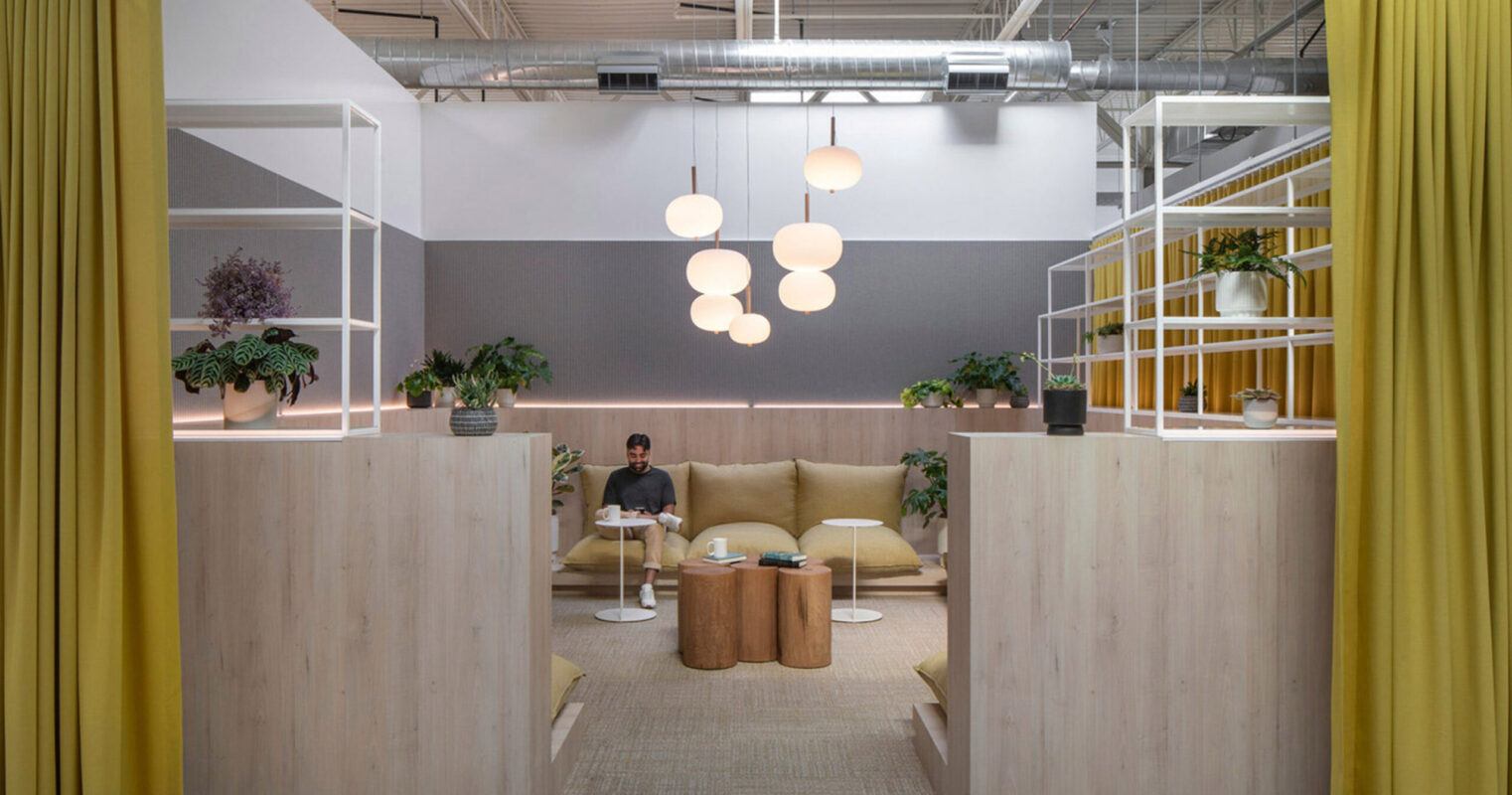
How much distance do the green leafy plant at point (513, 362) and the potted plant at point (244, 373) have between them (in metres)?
4.32

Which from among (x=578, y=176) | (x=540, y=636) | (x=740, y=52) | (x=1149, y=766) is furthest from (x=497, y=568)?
(x=578, y=176)

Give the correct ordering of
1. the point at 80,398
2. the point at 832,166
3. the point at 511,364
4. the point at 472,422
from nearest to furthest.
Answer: the point at 80,398 < the point at 472,422 < the point at 832,166 < the point at 511,364

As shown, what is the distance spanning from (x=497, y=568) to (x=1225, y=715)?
2.29 meters

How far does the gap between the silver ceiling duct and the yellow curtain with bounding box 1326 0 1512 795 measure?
165 inches

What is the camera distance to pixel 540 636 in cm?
304

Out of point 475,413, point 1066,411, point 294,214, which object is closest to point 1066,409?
point 1066,411

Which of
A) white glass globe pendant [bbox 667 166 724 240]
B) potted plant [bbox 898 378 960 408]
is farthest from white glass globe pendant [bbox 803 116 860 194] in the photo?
potted plant [bbox 898 378 960 408]

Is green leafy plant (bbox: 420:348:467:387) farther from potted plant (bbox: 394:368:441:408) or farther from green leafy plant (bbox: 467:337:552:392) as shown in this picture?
green leafy plant (bbox: 467:337:552:392)

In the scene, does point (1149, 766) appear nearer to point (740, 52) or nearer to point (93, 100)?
point (93, 100)

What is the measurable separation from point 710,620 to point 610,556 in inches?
66.9

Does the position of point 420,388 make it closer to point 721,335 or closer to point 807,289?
point 721,335

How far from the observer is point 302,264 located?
546cm

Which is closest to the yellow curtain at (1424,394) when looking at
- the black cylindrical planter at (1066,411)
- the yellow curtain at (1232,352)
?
the black cylindrical planter at (1066,411)

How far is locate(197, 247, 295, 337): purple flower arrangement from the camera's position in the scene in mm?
2939
